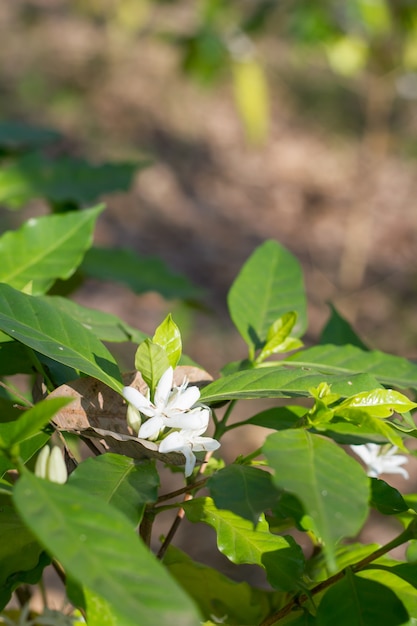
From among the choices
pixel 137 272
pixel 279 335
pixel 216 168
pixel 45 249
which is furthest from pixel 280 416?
pixel 216 168

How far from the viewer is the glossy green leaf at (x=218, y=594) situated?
0.71 m

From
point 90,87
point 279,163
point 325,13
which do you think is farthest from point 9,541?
point 90,87

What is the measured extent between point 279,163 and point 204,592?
12.9ft

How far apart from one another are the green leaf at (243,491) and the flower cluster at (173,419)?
0.10 ft

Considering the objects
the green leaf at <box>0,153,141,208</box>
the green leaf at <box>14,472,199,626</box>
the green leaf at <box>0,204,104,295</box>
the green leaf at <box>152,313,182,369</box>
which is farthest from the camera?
the green leaf at <box>0,153,141,208</box>

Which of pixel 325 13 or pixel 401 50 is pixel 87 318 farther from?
pixel 401 50

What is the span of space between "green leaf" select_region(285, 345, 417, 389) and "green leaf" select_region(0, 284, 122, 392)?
175 mm

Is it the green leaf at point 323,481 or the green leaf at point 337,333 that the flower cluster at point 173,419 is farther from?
the green leaf at point 337,333

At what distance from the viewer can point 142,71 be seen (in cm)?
485

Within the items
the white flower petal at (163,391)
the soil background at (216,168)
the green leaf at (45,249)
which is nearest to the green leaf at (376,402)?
the white flower petal at (163,391)

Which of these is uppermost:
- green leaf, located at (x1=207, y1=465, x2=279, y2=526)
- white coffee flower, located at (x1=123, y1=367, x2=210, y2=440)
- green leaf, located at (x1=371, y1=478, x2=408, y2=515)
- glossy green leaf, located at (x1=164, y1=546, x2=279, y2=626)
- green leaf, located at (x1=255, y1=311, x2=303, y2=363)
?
white coffee flower, located at (x1=123, y1=367, x2=210, y2=440)

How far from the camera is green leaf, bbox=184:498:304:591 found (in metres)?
0.53

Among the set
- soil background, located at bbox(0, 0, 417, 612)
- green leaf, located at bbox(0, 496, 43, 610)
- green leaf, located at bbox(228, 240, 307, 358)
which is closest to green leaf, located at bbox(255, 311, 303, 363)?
green leaf, located at bbox(228, 240, 307, 358)

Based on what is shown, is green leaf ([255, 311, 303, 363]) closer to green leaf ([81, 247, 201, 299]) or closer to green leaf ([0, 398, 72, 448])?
green leaf ([0, 398, 72, 448])
